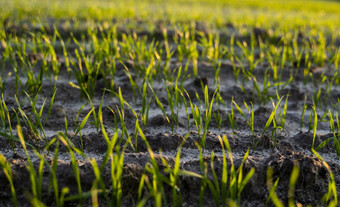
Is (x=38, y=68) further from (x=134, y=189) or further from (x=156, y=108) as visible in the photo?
(x=134, y=189)

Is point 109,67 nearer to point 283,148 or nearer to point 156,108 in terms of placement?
point 156,108

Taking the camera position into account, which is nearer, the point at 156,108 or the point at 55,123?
the point at 55,123

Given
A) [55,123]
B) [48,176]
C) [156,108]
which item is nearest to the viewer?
[48,176]

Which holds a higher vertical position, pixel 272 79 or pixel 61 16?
pixel 61 16

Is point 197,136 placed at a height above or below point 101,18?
below

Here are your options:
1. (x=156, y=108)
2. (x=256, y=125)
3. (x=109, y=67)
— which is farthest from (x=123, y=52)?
(x=256, y=125)

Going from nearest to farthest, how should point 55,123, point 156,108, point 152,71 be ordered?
point 55,123 → point 156,108 → point 152,71

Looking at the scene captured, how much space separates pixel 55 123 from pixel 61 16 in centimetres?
305

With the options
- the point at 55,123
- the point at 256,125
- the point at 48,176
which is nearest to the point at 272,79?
the point at 256,125

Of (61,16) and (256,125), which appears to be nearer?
(256,125)

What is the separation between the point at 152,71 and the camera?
2229 mm

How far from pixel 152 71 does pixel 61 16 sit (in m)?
2.63

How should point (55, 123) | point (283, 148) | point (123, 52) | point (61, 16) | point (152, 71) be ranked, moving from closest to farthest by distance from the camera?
point (283, 148) < point (55, 123) < point (152, 71) < point (123, 52) < point (61, 16)

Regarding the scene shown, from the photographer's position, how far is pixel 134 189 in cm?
114
